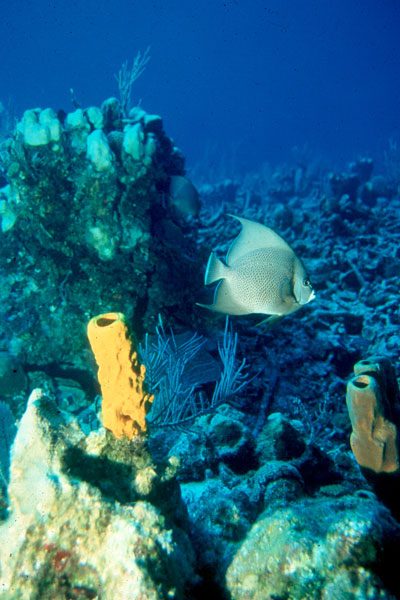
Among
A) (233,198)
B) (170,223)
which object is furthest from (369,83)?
(170,223)

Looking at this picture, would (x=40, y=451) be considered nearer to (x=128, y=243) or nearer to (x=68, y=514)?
(x=68, y=514)

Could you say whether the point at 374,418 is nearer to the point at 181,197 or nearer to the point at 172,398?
the point at 172,398

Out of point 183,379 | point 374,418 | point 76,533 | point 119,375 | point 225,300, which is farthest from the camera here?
point 183,379

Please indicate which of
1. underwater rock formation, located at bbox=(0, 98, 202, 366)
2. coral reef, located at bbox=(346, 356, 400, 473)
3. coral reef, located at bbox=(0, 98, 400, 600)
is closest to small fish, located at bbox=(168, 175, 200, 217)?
coral reef, located at bbox=(0, 98, 400, 600)

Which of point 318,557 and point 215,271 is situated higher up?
point 215,271

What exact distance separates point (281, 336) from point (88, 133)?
12.3ft

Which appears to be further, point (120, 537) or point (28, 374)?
point (28, 374)

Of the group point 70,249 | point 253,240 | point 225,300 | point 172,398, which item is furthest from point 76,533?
point 70,249

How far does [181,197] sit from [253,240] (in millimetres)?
3189

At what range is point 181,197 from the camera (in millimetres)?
5359

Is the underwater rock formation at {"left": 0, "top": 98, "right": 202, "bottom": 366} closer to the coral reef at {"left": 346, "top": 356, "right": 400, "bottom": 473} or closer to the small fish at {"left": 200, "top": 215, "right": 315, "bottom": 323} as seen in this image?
the small fish at {"left": 200, "top": 215, "right": 315, "bottom": 323}

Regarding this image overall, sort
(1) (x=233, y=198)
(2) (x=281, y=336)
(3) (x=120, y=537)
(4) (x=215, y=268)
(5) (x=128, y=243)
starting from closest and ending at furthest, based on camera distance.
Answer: (3) (x=120, y=537) < (4) (x=215, y=268) < (5) (x=128, y=243) < (2) (x=281, y=336) < (1) (x=233, y=198)

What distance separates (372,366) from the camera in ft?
6.88

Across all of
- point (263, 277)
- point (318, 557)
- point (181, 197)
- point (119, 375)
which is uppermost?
point (181, 197)
